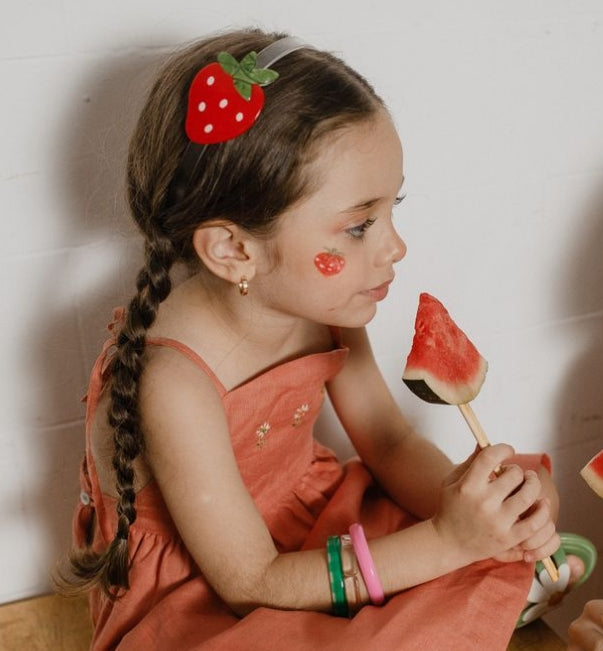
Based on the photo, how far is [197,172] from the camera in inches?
39.2

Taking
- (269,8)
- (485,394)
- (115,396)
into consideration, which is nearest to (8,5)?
(269,8)

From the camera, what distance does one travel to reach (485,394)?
1612 mm

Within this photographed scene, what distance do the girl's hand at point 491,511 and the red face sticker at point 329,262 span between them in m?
0.26

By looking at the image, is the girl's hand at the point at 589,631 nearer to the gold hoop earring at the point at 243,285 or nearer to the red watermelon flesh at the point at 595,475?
the red watermelon flesh at the point at 595,475

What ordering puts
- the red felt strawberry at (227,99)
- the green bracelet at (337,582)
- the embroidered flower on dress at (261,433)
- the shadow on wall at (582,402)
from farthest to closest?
the shadow on wall at (582,402) < the embroidered flower on dress at (261,433) < the green bracelet at (337,582) < the red felt strawberry at (227,99)

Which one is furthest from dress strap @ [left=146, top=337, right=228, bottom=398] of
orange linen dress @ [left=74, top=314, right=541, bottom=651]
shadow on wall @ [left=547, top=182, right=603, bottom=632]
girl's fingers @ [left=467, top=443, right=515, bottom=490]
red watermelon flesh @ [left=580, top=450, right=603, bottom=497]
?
shadow on wall @ [left=547, top=182, right=603, bottom=632]

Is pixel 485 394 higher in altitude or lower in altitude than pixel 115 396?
lower

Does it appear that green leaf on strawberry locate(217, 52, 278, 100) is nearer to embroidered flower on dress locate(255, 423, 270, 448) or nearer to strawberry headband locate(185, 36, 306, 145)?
strawberry headband locate(185, 36, 306, 145)

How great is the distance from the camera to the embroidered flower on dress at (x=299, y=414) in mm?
1235

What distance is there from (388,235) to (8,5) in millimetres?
539

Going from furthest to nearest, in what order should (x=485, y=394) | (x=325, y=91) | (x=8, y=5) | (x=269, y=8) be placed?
(x=485, y=394), (x=269, y=8), (x=8, y=5), (x=325, y=91)

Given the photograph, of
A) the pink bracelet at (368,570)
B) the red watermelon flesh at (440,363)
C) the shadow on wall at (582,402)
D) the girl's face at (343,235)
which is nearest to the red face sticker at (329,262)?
the girl's face at (343,235)

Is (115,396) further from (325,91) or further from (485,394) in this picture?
(485,394)

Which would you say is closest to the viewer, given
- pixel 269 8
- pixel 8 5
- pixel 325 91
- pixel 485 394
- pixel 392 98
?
pixel 325 91
